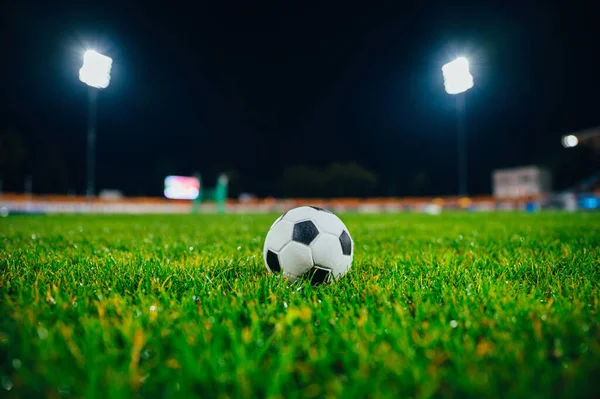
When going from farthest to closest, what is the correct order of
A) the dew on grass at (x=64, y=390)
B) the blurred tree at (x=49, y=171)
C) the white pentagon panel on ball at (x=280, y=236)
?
the blurred tree at (x=49, y=171) → the white pentagon panel on ball at (x=280, y=236) → the dew on grass at (x=64, y=390)

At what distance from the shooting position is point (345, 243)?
8.49 feet

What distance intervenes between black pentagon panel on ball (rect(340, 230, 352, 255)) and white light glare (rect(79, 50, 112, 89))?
21.3 meters

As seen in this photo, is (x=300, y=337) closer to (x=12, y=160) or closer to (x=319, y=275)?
(x=319, y=275)

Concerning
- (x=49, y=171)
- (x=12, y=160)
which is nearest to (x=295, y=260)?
(x=12, y=160)

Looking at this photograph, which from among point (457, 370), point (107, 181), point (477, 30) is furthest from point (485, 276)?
point (107, 181)

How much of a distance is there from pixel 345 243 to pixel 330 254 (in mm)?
222

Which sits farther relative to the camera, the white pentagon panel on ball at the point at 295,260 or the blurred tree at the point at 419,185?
the blurred tree at the point at 419,185

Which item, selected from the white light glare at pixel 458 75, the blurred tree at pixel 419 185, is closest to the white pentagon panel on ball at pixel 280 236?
the white light glare at pixel 458 75

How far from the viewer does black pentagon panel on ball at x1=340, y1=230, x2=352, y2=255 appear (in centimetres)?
254

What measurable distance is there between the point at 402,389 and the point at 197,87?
5789 centimetres

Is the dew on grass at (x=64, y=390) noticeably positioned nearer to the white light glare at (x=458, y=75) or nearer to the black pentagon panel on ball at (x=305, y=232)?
the black pentagon panel on ball at (x=305, y=232)

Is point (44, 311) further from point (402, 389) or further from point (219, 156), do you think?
point (219, 156)

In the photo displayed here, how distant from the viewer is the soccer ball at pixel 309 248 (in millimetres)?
2398

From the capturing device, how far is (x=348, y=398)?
0.99m
